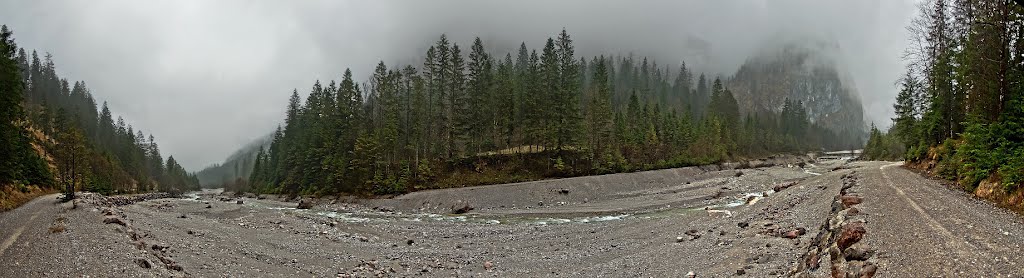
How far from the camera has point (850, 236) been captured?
12.2 m

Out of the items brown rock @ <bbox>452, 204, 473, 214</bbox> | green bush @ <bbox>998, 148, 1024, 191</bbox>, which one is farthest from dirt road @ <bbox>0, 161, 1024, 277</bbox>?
brown rock @ <bbox>452, 204, 473, 214</bbox>

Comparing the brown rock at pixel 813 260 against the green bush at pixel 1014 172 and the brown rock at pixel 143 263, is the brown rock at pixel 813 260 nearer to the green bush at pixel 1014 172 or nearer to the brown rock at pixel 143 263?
the green bush at pixel 1014 172

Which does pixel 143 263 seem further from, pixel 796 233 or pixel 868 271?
pixel 796 233

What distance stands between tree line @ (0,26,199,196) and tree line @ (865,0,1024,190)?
60109 mm

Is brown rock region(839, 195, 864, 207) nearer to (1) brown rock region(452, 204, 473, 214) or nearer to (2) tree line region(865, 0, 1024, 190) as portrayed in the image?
(2) tree line region(865, 0, 1024, 190)

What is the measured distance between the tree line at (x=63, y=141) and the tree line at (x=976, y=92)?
197 ft

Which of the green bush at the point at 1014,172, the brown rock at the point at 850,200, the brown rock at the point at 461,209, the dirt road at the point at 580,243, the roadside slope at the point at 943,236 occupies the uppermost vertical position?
the green bush at the point at 1014,172

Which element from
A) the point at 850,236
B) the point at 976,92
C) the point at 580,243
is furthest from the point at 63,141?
the point at 976,92

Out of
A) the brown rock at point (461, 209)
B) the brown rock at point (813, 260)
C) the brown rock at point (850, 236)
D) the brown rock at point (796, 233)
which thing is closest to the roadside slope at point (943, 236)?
the brown rock at point (850, 236)

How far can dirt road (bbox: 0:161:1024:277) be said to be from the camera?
1166 cm

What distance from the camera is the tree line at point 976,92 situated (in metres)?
19.2

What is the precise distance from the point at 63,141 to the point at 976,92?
7896 centimetres

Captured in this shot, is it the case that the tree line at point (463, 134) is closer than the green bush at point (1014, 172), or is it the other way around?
the green bush at point (1014, 172)

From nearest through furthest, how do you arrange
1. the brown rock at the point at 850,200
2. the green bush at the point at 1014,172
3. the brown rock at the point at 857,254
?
the brown rock at the point at 857,254
the green bush at the point at 1014,172
the brown rock at the point at 850,200
